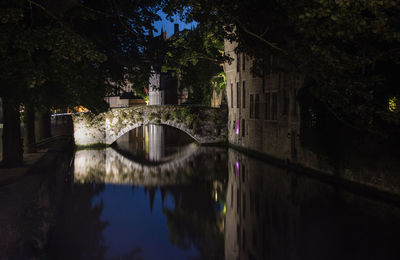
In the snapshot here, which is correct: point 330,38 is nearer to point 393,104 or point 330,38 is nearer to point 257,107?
point 393,104

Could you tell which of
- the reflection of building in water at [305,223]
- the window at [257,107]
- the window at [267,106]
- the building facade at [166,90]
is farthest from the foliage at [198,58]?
the building facade at [166,90]

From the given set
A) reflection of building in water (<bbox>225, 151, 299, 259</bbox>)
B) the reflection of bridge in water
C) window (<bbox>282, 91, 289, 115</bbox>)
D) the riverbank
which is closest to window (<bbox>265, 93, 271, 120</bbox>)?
window (<bbox>282, 91, 289, 115</bbox>)

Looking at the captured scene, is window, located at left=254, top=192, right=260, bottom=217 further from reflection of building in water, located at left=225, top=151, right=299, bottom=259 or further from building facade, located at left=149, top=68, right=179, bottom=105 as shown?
building facade, located at left=149, top=68, right=179, bottom=105

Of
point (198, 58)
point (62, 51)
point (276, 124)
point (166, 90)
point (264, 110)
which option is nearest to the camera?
point (62, 51)

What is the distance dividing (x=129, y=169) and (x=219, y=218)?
11.7 m

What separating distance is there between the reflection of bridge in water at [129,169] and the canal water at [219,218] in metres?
0.11

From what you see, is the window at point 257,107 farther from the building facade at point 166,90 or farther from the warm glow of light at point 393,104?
the building facade at point 166,90

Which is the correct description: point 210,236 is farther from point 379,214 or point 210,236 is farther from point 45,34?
point 45,34

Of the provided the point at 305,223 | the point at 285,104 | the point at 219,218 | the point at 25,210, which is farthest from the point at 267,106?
the point at 25,210

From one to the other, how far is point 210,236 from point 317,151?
792 centimetres

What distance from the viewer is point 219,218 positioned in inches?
516

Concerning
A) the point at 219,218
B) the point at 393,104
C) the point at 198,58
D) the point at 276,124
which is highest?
the point at 198,58

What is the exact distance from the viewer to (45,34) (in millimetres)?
9945

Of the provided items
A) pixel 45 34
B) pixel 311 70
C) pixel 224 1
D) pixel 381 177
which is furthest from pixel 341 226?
pixel 45 34
